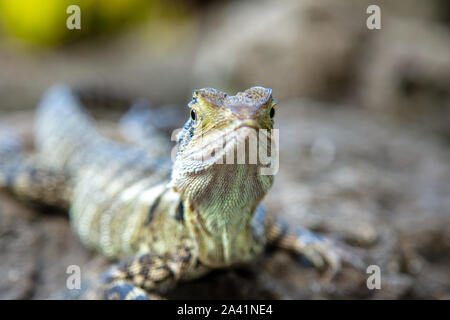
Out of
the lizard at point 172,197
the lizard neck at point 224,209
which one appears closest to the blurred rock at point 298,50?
the lizard at point 172,197

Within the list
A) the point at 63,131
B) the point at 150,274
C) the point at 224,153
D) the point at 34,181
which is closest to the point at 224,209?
the point at 224,153

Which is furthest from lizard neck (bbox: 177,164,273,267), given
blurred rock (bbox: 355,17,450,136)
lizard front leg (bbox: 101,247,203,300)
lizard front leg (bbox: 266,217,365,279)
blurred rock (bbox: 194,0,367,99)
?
blurred rock (bbox: 194,0,367,99)

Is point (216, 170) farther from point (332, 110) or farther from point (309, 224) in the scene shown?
point (332, 110)

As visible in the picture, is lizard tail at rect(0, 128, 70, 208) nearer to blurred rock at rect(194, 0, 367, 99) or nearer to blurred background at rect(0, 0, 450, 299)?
blurred background at rect(0, 0, 450, 299)

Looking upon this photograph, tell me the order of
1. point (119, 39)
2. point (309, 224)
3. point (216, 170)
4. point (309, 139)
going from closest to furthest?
point (216, 170) < point (309, 224) < point (309, 139) < point (119, 39)

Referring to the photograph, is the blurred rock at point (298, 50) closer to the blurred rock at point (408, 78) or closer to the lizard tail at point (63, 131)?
the blurred rock at point (408, 78)

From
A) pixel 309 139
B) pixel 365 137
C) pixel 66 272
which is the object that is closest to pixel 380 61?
pixel 365 137
